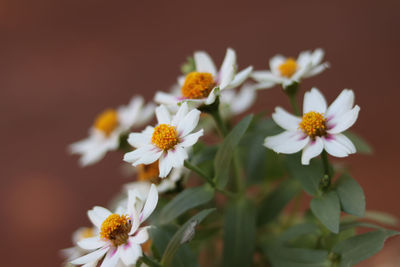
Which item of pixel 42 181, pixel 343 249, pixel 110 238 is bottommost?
pixel 343 249

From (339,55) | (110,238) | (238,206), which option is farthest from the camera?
(339,55)

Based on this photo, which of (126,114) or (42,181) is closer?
(126,114)

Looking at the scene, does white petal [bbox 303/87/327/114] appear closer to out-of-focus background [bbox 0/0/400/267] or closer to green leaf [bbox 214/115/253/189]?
green leaf [bbox 214/115/253/189]

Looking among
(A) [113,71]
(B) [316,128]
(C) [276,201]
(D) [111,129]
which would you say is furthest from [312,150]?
(A) [113,71]

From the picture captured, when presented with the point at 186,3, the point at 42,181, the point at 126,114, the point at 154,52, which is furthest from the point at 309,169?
the point at 186,3

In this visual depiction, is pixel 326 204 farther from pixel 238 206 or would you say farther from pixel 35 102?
pixel 35 102

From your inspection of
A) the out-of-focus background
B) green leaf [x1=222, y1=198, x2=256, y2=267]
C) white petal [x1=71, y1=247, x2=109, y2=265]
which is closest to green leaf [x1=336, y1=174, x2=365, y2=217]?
green leaf [x1=222, y1=198, x2=256, y2=267]

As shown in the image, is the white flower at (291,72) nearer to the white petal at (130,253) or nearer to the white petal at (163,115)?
the white petal at (163,115)

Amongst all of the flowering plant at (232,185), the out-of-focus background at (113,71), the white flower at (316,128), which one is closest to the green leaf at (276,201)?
the flowering plant at (232,185)
